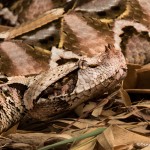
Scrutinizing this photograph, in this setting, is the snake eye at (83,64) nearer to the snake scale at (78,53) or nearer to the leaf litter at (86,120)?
the snake scale at (78,53)

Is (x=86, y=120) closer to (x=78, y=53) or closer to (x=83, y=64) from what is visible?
(x=83, y=64)

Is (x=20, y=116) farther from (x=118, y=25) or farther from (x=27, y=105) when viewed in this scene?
(x=118, y=25)

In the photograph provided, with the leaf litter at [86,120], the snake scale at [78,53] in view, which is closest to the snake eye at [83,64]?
the snake scale at [78,53]

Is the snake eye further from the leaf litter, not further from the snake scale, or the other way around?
the leaf litter

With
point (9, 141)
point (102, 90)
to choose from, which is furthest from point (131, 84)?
point (9, 141)

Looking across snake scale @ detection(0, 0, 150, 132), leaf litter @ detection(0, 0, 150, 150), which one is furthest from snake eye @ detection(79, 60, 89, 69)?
leaf litter @ detection(0, 0, 150, 150)

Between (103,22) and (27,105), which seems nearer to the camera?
(27,105)

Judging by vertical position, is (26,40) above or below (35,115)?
above

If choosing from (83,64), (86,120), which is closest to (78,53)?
(83,64)

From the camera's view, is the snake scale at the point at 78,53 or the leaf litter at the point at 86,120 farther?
the snake scale at the point at 78,53
